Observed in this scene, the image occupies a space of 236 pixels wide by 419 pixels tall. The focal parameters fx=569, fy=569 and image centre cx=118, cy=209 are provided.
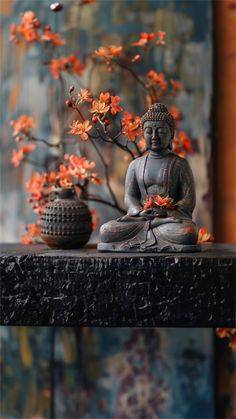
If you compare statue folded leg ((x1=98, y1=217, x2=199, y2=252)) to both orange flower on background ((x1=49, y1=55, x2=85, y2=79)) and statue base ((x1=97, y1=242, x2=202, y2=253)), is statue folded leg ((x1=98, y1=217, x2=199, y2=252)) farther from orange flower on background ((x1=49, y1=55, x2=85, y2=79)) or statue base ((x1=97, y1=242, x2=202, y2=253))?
orange flower on background ((x1=49, y1=55, x2=85, y2=79))

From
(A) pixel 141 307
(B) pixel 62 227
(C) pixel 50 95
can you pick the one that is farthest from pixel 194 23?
(A) pixel 141 307

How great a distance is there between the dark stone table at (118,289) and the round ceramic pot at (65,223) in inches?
3.5

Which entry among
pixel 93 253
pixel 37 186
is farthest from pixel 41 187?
pixel 93 253

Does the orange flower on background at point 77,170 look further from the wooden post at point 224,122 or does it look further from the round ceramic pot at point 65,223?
the wooden post at point 224,122

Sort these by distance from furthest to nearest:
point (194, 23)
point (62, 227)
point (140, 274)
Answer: point (194, 23), point (62, 227), point (140, 274)

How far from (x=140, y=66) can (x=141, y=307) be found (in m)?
1.02

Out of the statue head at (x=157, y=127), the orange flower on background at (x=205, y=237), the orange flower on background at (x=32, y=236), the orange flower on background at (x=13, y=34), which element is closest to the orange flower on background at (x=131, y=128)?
the statue head at (x=157, y=127)

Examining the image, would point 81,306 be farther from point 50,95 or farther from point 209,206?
point 50,95

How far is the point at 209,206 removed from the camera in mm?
2158

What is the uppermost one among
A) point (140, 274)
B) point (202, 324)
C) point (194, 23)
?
point (194, 23)

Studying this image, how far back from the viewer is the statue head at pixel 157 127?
1.63 meters

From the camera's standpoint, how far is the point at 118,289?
61.4 inches

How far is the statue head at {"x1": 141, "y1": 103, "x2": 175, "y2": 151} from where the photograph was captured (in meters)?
1.63

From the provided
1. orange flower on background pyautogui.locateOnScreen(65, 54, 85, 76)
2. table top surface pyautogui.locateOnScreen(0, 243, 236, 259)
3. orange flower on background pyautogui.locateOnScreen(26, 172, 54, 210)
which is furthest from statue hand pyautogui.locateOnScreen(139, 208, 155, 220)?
orange flower on background pyautogui.locateOnScreen(65, 54, 85, 76)
